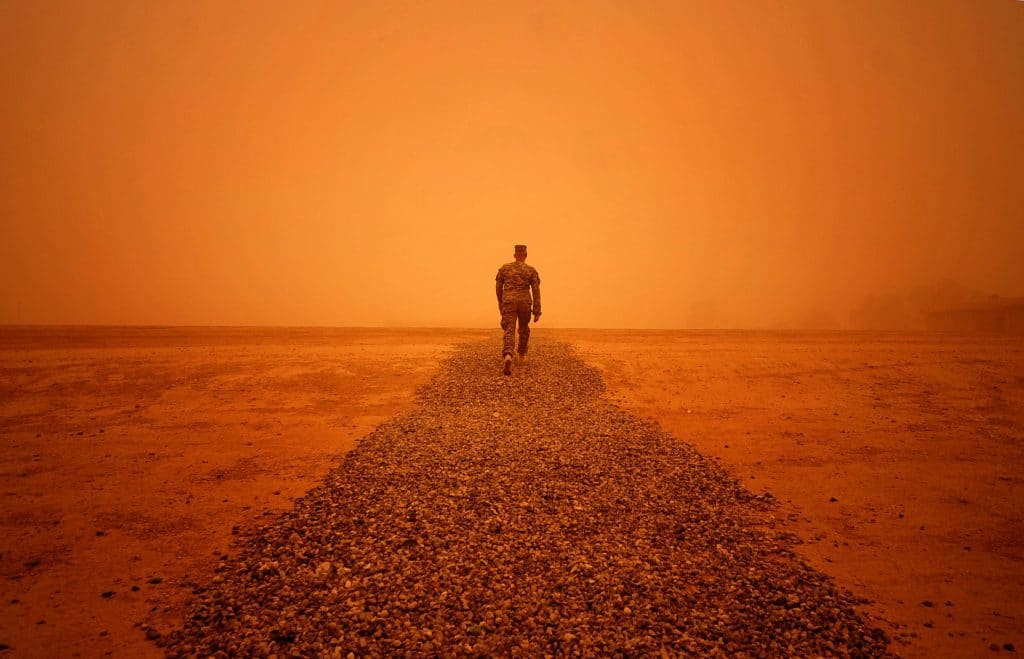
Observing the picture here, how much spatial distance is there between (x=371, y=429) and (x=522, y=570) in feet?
21.5

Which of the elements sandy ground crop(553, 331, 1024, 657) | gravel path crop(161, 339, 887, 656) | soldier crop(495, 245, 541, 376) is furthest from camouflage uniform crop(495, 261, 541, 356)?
gravel path crop(161, 339, 887, 656)

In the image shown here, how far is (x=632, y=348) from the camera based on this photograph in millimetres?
19969

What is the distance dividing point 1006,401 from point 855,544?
454 inches

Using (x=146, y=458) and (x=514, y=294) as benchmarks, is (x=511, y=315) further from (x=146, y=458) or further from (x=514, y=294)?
(x=146, y=458)

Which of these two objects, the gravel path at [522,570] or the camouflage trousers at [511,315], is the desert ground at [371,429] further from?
the camouflage trousers at [511,315]

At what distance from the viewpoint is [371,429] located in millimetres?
10320

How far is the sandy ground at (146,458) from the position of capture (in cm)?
454

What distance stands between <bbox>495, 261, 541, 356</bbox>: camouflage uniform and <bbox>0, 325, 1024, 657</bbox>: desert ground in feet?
11.2

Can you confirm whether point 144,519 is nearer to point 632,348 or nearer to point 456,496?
point 456,496

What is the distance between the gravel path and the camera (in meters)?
3.88

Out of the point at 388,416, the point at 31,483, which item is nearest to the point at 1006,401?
the point at 388,416

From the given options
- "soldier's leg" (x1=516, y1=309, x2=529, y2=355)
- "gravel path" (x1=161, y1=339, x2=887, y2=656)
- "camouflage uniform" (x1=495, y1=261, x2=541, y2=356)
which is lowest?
"gravel path" (x1=161, y1=339, x2=887, y2=656)

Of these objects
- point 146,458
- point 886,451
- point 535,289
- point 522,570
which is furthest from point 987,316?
point 146,458

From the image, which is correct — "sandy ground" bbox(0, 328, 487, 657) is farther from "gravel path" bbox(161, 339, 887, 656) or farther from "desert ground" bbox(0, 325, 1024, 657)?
"gravel path" bbox(161, 339, 887, 656)
